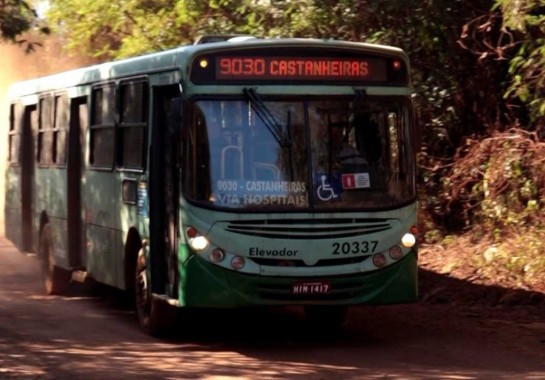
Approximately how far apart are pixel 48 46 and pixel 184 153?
36261mm

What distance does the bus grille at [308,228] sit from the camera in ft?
40.2

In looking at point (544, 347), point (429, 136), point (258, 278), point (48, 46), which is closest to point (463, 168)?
point (429, 136)

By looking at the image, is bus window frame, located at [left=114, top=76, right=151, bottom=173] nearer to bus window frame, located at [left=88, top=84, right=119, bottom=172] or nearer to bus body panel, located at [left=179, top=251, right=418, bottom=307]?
bus window frame, located at [left=88, top=84, right=119, bottom=172]

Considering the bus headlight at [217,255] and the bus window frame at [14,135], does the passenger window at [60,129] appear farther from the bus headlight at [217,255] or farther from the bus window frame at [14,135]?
the bus headlight at [217,255]

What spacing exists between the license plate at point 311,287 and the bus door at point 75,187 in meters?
5.01

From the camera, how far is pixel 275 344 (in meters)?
13.2

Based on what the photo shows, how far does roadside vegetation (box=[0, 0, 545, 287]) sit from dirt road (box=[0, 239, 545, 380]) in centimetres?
165

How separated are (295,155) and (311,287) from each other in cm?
121

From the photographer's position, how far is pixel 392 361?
1192 centimetres

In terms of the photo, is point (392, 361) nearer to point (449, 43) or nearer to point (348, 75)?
point (348, 75)

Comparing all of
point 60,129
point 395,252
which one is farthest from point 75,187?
point 395,252

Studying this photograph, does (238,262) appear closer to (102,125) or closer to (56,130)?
(102,125)

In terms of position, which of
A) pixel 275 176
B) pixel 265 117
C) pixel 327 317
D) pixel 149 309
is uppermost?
pixel 265 117

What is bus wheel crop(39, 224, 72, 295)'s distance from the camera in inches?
711
